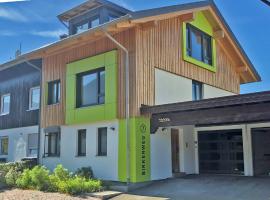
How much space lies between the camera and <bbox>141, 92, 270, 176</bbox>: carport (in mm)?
11930

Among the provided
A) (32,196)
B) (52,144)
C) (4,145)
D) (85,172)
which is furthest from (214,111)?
(4,145)

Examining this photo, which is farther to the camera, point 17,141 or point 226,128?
point 17,141

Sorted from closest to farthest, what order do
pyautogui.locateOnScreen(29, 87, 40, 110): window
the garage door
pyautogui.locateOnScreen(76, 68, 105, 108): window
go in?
pyautogui.locateOnScreen(76, 68, 105, 108): window
the garage door
pyautogui.locateOnScreen(29, 87, 40, 110): window

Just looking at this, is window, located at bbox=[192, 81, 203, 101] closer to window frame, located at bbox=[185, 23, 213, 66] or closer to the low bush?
window frame, located at bbox=[185, 23, 213, 66]

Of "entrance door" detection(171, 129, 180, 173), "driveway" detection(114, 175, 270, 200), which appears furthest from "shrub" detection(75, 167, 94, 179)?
"entrance door" detection(171, 129, 180, 173)

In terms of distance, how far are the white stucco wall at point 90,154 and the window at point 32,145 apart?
1.13 m

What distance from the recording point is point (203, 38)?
63.8ft

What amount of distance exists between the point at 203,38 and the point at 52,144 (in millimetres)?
9797

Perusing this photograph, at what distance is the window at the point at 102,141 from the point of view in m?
15.3

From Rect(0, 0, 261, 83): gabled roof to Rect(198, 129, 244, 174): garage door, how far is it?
592 centimetres

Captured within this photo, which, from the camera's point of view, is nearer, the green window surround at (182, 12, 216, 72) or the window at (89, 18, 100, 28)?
the window at (89, 18, 100, 28)

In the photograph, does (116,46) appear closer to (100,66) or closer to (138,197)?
(100,66)

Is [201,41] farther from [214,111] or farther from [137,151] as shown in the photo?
[137,151]

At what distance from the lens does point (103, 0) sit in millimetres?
16766
